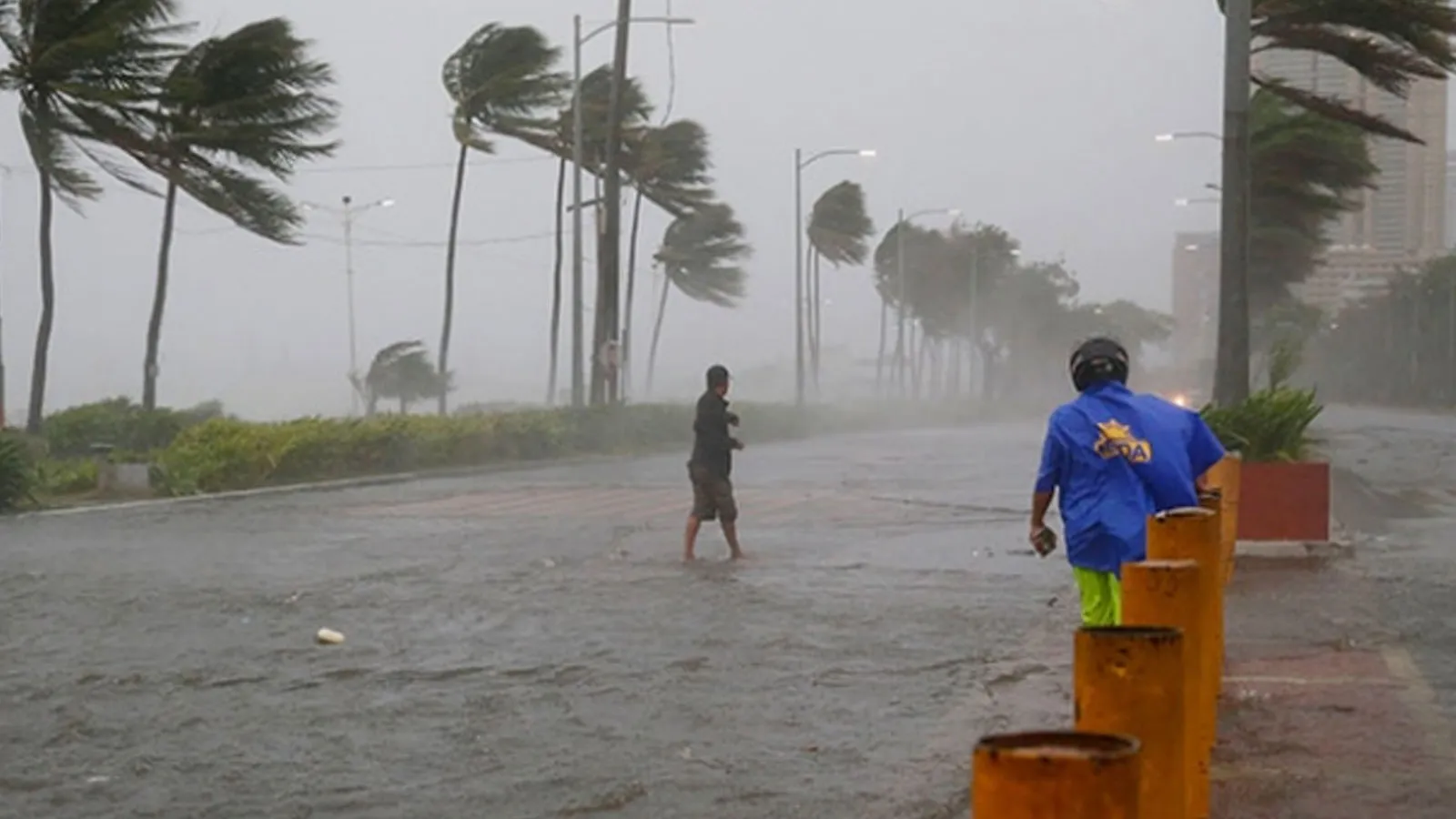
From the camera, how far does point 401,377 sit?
2293 inches

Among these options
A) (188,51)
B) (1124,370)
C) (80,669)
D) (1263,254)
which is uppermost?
(188,51)

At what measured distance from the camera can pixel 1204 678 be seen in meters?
6.30

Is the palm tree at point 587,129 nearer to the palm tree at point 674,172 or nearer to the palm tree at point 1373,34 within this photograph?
the palm tree at point 674,172

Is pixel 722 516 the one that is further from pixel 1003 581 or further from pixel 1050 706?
pixel 1050 706

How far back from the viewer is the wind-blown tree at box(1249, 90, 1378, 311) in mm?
30922

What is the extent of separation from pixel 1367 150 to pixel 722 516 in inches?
834

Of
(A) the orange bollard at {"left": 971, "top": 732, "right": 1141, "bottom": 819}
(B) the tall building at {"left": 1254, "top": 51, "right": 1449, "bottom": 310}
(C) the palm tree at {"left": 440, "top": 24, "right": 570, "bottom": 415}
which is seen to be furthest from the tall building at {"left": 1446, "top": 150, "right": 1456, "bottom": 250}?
(A) the orange bollard at {"left": 971, "top": 732, "right": 1141, "bottom": 819}

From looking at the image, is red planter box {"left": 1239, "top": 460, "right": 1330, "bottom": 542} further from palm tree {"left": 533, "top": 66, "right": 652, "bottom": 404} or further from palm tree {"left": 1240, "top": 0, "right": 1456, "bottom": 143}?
palm tree {"left": 533, "top": 66, "right": 652, "bottom": 404}

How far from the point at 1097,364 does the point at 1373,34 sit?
1426cm

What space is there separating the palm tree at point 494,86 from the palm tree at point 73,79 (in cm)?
1346

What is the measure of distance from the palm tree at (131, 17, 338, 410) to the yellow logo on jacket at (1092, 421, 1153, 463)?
26.8 m

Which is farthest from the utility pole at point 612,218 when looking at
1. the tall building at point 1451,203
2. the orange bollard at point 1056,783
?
the tall building at point 1451,203

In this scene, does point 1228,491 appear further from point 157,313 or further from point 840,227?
point 840,227

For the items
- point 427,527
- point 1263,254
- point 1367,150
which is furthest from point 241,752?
point 1263,254
